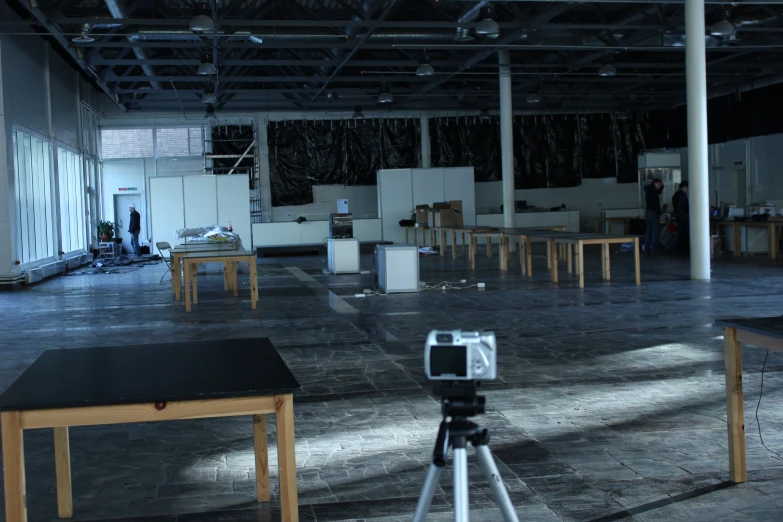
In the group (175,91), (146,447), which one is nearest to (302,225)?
(175,91)

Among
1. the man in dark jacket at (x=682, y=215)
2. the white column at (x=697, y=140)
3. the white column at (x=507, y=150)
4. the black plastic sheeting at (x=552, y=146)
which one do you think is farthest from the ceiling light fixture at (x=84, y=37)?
the black plastic sheeting at (x=552, y=146)

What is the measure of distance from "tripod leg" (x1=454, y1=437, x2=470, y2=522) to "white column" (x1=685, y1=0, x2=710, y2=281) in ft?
34.1

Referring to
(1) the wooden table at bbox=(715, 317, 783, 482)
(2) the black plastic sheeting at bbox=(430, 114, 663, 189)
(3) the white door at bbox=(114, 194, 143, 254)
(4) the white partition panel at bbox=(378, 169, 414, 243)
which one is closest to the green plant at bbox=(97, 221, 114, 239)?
(3) the white door at bbox=(114, 194, 143, 254)

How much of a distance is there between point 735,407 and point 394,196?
18.9 meters

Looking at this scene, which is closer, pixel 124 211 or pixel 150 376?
pixel 150 376

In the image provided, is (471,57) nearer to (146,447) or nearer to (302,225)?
(302,225)

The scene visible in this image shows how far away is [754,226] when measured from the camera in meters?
15.5

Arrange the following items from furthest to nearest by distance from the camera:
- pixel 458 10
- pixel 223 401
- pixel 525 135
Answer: pixel 525 135, pixel 458 10, pixel 223 401

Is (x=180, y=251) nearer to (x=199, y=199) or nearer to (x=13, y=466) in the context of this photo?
(x=13, y=466)

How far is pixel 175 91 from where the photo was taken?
19969 millimetres

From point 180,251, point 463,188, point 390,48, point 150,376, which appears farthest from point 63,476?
point 463,188

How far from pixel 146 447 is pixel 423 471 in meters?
1.46

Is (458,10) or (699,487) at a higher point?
(458,10)

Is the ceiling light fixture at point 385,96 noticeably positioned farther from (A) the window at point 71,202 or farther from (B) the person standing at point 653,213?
(A) the window at point 71,202
